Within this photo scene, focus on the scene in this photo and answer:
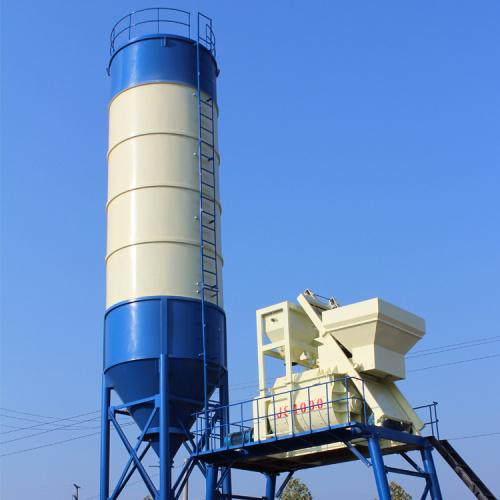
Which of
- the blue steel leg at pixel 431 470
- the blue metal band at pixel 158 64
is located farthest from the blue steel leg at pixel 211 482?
the blue metal band at pixel 158 64

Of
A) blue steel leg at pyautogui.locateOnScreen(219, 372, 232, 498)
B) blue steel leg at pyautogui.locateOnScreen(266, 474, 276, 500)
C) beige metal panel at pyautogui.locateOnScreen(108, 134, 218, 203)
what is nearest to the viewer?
blue steel leg at pyautogui.locateOnScreen(219, 372, 232, 498)

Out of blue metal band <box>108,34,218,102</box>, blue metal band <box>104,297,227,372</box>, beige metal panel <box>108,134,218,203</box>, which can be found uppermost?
blue metal band <box>108,34,218,102</box>

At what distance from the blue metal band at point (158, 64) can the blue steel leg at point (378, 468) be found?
13005 mm

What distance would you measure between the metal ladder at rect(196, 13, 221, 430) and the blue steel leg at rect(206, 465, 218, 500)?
1.69 m

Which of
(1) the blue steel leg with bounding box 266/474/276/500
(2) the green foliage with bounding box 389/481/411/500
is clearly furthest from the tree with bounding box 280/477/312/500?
(1) the blue steel leg with bounding box 266/474/276/500

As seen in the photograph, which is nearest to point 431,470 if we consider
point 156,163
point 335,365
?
point 335,365

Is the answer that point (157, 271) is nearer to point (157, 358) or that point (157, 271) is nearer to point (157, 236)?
point (157, 236)

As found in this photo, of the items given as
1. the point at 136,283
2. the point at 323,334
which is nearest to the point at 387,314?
the point at 323,334

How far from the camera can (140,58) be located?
1043 inches

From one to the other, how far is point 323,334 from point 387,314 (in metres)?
1.93

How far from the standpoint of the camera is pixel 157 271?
23.8 metres

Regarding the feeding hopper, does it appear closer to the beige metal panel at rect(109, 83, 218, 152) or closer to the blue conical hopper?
the blue conical hopper

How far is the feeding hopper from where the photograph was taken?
68.7 feet

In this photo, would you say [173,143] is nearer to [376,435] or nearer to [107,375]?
[107,375]
